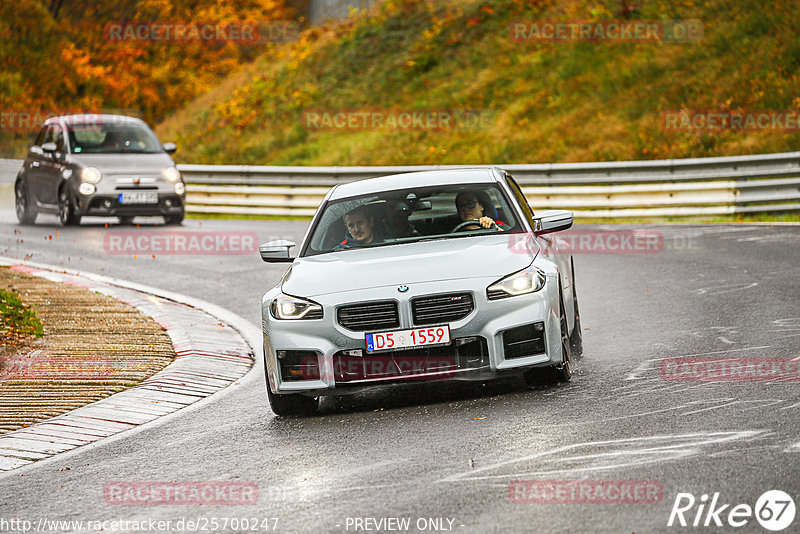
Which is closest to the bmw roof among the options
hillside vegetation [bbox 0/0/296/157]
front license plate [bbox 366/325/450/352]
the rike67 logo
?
front license plate [bbox 366/325/450/352]

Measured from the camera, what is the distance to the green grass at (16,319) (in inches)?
445

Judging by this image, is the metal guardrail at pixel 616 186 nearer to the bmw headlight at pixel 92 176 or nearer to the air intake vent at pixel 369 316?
the bmw headlight at pixel 92 176

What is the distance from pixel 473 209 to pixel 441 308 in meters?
1.59

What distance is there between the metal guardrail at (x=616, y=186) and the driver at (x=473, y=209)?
38.5ft

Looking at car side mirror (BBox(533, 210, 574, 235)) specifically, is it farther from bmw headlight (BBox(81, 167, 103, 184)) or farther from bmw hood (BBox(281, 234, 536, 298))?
bmw headlight (BBox(81, 167, 103, 184))

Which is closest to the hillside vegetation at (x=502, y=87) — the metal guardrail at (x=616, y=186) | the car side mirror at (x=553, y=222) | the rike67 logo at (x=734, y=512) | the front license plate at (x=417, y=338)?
the metal guardrail at (x=616, y=186)

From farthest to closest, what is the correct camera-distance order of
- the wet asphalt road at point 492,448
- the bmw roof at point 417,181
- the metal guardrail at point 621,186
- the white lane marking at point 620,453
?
the metal guardrail at point 621,186, the bmw roof at point 417,181, the white lane marking at point 620,453, the wet asphalt road at point 492,448

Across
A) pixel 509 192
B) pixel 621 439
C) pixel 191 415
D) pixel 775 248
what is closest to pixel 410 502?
pixel 621 439

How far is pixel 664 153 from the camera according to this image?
84.7ft

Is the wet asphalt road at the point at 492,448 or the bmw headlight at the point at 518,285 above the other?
the bmw headlight at the point at 518,285

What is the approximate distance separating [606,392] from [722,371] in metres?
0.95

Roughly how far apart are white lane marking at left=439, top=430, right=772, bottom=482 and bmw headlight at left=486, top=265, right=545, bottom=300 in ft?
4.99

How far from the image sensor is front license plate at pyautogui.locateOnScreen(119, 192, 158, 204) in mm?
21922

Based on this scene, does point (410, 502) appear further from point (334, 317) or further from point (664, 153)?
point (664, 153)
